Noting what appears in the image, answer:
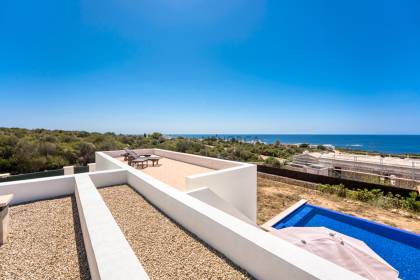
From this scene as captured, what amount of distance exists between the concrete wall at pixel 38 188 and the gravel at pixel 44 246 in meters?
0.40

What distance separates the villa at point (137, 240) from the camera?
1889mm

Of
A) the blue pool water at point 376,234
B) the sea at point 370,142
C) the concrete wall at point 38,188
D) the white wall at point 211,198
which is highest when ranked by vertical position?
the concrete wall at point 38,188

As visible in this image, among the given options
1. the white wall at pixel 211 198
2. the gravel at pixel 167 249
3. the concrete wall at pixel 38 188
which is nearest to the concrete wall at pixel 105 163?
the concrete wall at pixel 38 188

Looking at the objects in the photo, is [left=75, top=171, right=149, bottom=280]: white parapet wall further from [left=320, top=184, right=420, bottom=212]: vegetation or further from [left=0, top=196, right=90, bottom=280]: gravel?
[left=320, top=184, right=420, bottom=212]: vegetation

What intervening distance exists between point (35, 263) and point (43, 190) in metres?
2.87

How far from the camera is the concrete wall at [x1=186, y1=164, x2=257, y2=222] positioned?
528 centimetres

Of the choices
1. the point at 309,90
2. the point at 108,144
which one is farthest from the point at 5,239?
the point at 309,90

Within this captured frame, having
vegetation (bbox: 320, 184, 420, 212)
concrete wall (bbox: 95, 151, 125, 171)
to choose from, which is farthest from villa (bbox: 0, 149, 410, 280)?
vegetation (bbox: 320, 184, 420, 212)

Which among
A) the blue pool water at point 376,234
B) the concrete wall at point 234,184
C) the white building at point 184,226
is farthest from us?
the blue pool water at point 376,234

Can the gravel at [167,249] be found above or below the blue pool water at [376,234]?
above

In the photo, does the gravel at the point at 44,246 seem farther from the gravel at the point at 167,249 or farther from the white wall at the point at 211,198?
the white wall at the point at 211,198

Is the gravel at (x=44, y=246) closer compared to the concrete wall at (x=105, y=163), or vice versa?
the gravel at (x=44, y=246)

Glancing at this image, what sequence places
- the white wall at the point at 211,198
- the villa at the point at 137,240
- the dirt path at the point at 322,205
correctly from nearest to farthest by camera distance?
1. the villa at the point at 137,240
2. the white wall at the point at 211,198
3. the dirt path at the point at 322,205

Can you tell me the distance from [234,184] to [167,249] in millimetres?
4009
